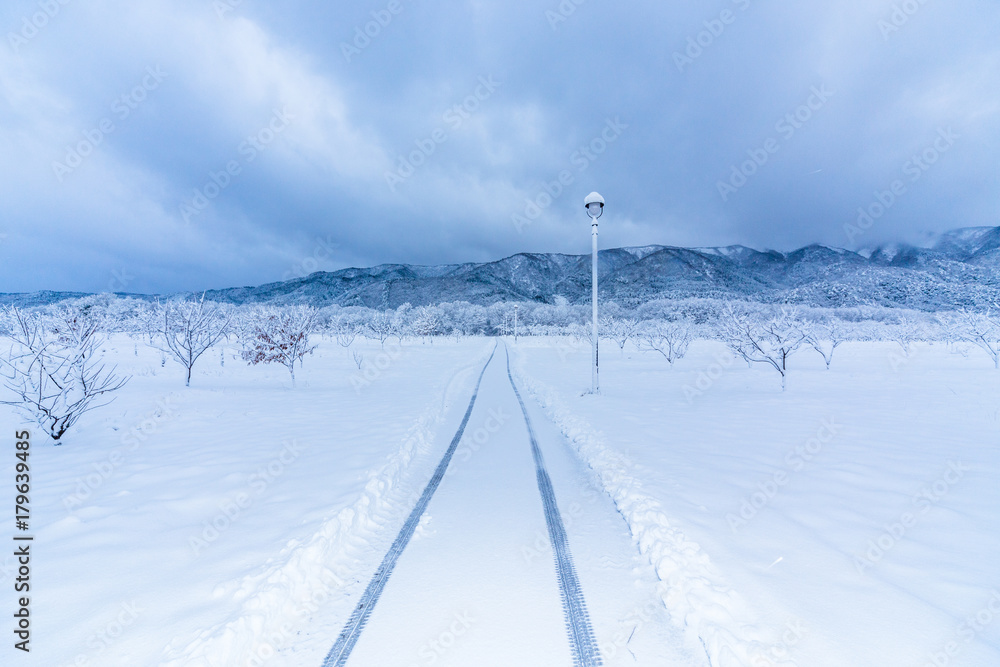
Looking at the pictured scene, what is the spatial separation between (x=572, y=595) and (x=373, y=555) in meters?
2.04

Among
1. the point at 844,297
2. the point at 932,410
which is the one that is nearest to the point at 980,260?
the point at 844,297

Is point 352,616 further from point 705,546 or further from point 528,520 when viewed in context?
point 705,546

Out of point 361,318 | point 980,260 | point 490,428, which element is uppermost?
point 980,260

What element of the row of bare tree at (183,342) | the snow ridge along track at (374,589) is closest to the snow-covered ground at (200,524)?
the snow ridge along track at (374,589)

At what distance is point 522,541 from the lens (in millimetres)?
4191

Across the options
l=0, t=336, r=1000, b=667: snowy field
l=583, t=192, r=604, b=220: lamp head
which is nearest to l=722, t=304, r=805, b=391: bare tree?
l=0, t=336, r=1000, b=667: snowy field

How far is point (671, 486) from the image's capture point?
5.70 m
